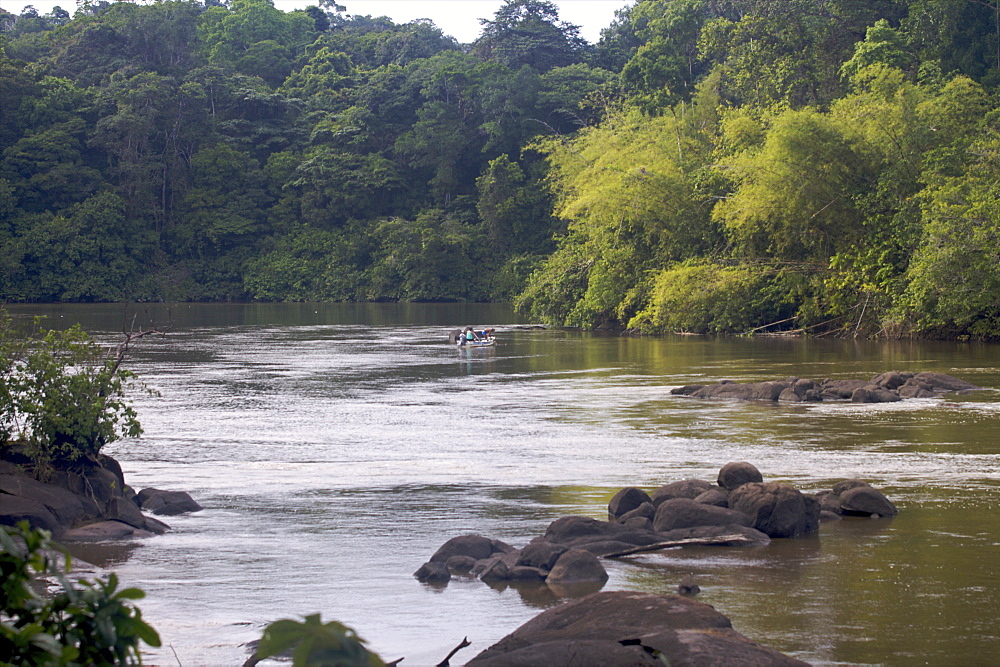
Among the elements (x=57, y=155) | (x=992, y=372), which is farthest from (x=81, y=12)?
(x=992, y=372)

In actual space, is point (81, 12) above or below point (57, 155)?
above

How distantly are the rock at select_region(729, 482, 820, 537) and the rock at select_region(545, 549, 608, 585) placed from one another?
6.58ft

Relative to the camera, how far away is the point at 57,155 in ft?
235

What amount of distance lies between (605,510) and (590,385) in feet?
39.7

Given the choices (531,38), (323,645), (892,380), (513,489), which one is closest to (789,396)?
(892,380)

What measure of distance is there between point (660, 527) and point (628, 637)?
14.7 ft

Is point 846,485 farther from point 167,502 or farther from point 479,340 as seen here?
point 479,340

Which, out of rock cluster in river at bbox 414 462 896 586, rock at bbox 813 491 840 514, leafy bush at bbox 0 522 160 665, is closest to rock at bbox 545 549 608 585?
rock cluster in river at bbox 414 462 896 586

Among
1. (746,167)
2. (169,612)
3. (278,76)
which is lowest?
(169,612)

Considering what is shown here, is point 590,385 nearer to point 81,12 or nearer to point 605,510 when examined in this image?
point 605,510

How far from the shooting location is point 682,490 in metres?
10.9

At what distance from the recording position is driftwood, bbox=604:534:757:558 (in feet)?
31.2

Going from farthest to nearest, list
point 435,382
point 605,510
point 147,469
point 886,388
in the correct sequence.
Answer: point 435,382 → point 886,388 → point 147,469 → point 605,510

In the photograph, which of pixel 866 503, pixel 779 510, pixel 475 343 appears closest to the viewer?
pixel 779 510
